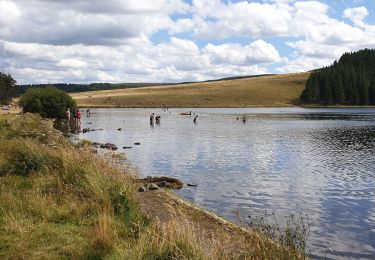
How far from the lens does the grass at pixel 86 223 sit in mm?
9005

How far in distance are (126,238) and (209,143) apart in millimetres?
41131

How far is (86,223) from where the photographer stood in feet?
38.3

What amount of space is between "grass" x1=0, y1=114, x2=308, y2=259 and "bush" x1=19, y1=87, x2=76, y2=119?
72966 millimetres

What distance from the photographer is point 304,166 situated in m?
34.7

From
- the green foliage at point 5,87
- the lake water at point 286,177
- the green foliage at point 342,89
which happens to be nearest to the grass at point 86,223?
the lake water at point 286,177

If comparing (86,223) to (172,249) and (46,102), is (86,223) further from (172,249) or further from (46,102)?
(46,102)

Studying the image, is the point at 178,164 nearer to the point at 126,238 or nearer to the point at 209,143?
the point at 209,143

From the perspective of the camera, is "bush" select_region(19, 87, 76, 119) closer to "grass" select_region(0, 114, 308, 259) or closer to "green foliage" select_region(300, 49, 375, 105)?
"grass" select_region(0, 114, 308, 259)

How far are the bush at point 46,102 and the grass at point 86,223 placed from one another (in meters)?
73.0

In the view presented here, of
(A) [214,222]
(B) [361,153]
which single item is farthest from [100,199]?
(B) [361,153]

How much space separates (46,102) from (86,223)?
81.7 metres

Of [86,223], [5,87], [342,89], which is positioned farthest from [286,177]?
[342,89]

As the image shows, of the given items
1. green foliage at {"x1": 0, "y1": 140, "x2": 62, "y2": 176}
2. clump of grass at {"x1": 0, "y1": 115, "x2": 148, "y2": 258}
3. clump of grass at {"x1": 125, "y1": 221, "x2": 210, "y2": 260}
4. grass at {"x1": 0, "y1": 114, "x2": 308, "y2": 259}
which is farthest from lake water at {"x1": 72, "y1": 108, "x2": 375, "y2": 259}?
green foliage at {"x1": 0, "y1": 140, "x2": 62, "y2": 176}

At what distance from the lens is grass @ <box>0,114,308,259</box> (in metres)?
9.01
